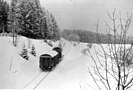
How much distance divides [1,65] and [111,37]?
1275 centimetres

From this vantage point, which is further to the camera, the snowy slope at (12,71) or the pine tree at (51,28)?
the pine tree at (51,28)

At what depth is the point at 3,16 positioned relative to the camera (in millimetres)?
35281

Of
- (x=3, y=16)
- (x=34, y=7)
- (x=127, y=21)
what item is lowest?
(x=127, y=21)

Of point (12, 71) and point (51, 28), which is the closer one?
point (12, 71)

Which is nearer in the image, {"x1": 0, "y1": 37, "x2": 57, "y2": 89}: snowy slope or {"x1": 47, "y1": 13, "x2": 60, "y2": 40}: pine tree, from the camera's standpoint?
{"x1": 0, "y1": 37, "x2": 57, "y2": 89}: snowy slope

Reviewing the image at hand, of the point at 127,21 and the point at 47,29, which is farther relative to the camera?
the point at 47,29

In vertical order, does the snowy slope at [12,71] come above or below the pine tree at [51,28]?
below

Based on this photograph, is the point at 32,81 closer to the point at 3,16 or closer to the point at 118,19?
the point at 118,19

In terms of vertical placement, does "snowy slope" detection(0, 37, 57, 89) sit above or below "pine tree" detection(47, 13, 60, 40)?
below

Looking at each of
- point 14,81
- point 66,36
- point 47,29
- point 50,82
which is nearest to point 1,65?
point 14,81

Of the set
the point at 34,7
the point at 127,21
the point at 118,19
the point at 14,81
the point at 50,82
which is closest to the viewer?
the point at 127,21

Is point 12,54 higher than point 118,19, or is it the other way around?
point 118,19

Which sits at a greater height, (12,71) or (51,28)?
(51,28)

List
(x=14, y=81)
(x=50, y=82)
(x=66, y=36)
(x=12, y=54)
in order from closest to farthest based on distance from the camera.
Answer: (x=14, y=81) < (x=50, y=82) < (x=12, y=54) < (x=66, y=36)
